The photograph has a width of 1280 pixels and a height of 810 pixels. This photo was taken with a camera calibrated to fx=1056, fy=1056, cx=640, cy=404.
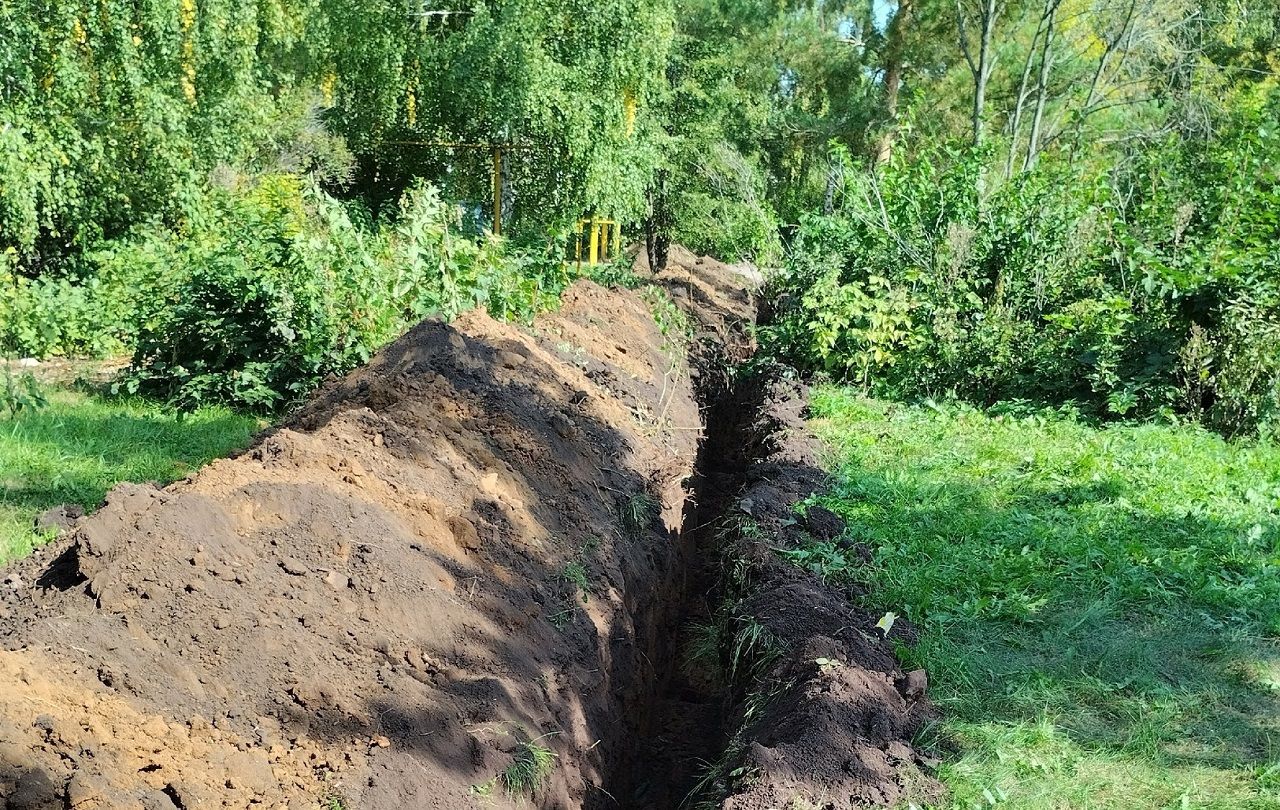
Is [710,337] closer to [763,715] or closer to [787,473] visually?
[787,473]

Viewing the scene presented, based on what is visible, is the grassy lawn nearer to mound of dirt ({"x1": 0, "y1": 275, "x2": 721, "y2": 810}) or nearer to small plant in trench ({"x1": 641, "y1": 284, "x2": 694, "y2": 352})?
mound of dirt ({"x1": 0, "y1": 275, "x2": 721, "y2": 810})

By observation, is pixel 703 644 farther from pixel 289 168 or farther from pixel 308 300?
pixel 289 168

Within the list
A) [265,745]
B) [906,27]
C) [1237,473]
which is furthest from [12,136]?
[906,27]

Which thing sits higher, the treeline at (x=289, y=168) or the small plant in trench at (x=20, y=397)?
the treeline at (x=289, y=168)

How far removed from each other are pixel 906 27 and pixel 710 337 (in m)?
17.3

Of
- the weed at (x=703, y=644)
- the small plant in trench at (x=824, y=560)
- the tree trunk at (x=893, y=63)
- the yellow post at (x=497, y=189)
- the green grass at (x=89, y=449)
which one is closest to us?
the small plant in trench at (x=824, y=560)

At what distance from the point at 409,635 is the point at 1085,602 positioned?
3.46m

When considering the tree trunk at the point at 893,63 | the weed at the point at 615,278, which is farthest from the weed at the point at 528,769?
the tree trunk at the point at 893,63

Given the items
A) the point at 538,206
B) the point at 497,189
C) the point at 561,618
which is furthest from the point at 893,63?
the point at 561,618

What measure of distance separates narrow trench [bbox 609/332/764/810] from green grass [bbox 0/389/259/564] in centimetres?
314

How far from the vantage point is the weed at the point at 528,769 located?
3.38 metres

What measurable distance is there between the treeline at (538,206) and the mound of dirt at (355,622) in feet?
11.9

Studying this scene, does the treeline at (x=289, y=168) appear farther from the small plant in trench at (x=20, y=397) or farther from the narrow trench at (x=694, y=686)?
the narrow trench at (x=694, y=686)

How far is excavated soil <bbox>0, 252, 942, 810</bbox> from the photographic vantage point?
2.88m
